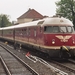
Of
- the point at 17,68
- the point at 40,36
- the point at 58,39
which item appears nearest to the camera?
the point at 17,68

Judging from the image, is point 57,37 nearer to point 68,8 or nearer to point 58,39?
point 58,39

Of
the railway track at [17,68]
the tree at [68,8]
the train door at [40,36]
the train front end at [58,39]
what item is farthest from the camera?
the tree at [68,8]

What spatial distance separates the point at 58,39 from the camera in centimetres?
1588

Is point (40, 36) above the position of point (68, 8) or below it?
below

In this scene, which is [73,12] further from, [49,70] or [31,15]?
[49,70]

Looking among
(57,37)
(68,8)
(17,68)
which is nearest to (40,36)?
(57,37)

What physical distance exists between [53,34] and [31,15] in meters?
96.9

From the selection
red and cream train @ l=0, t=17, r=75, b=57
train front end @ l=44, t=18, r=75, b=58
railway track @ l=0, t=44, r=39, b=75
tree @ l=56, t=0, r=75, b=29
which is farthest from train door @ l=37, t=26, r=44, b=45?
tree @ l=56, t=0, r=75, b=29

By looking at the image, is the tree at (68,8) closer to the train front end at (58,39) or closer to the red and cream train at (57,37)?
the red and cream train at (57,37)

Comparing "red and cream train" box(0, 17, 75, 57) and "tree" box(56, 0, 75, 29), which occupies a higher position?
"tree" box(56, 0, 75, 29)

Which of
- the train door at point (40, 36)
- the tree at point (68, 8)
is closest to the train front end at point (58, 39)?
the train door at point (40, 36)

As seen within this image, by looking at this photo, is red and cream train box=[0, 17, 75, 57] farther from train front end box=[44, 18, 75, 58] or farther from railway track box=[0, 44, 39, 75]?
railway track box=[0, 44, 39, 75]

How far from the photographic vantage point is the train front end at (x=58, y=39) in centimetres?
1584

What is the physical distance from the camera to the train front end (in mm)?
15844
